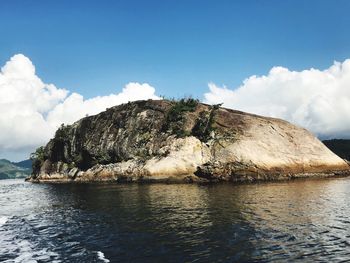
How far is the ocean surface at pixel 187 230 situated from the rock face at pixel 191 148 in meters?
24.0

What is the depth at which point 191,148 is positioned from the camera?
6569 centimetres

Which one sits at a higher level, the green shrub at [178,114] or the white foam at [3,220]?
the green shrub at [178,114]

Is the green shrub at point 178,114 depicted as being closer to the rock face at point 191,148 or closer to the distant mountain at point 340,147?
Result: the rock face at point 191,148

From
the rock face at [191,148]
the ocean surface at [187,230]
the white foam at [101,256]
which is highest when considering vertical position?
the rock face at [191,148]

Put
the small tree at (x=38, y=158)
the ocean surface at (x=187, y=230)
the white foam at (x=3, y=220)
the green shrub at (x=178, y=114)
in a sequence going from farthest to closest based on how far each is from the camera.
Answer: the small tree at (x=38, y=158) → the green shrub at (x=178, y=114) → the white foam at (x=3, y=220) → the ocean surface at (x=187, y=230)

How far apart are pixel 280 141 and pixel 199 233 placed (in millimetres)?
48290

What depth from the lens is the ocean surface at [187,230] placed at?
705 inches

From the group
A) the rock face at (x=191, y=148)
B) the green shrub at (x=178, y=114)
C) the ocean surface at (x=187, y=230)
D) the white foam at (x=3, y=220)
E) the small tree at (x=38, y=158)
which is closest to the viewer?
the ocean surface at (x=187, y=230)

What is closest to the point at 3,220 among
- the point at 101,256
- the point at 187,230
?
the point at 101,256

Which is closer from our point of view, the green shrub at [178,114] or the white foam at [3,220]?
the white foam at [3,220]

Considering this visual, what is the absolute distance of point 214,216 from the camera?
90.5 feet

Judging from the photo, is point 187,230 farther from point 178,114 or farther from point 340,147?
point 340,147

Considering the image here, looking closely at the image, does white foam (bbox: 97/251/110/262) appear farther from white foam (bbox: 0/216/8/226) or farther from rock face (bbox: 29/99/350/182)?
rock face (bbox: 29/99/350/182)

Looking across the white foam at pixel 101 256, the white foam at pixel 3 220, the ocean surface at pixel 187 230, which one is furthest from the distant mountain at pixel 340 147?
the white foam at pixel 101 256
